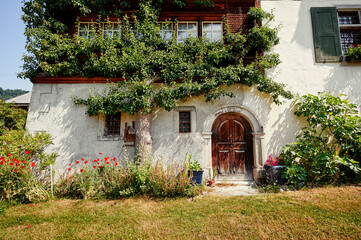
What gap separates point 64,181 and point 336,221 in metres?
6.84

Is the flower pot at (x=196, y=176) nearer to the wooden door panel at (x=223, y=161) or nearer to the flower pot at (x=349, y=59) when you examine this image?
the wooden door panel at (x=223, y=161)

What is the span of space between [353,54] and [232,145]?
216 inches

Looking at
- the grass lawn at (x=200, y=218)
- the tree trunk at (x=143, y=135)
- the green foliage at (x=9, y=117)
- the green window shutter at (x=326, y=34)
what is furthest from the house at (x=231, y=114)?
the green foliage at (x=9, y=117)

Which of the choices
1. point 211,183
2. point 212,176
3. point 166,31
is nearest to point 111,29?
point 166,31

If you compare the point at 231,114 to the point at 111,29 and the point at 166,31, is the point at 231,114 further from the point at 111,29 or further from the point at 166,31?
the point at 111,29

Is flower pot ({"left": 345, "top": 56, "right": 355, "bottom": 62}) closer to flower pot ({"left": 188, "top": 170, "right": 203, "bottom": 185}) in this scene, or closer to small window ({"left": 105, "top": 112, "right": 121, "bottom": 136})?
flower pot ({"left": 188, "top": 170, "right": 203, "bottom": 185})

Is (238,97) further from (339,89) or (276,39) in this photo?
(339,89)

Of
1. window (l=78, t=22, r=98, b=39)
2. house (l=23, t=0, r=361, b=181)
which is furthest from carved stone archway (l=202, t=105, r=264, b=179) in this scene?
window (l=78, t=22, r=98, b=39)

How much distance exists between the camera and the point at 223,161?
21.0 ft

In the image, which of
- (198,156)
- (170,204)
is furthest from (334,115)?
(170,204)

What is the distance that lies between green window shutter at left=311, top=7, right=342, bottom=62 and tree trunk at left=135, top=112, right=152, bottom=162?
6.69m

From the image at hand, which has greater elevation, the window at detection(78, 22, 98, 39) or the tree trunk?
the window at detection(78, 22, 98, 39)

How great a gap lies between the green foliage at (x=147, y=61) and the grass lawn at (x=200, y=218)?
9.75 feet

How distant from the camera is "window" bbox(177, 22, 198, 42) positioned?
23.0 ft
